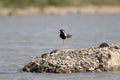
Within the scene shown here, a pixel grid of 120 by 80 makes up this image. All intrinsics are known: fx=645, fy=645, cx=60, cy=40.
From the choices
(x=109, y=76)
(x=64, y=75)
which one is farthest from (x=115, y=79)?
(x=64, y=75)

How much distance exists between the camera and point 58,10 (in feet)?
188

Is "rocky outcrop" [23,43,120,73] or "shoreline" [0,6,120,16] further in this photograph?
"shoreline" [0,6,120,16]

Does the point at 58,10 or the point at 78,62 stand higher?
the point at 58,10

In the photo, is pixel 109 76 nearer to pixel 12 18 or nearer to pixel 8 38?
pixel 8 38

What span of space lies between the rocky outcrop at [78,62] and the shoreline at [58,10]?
34.8 m

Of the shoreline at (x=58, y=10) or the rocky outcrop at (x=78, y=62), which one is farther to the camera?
the shoreline at (x=58, y=10)

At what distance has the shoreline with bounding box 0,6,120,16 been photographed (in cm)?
5347

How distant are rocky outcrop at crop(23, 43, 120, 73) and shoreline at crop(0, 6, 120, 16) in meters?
34.8

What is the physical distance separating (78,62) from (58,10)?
4083cm

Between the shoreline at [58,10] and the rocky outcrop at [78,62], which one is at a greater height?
the shoreline at [58,10]

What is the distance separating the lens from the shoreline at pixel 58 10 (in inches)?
2105

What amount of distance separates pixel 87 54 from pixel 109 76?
Answer: 0.96 metres

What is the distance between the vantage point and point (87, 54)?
16.7 m

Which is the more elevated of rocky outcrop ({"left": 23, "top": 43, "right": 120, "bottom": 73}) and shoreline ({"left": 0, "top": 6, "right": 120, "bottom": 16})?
shoreline ({"left": 0, "top": 6, "right": 120, "bottom": 16})
